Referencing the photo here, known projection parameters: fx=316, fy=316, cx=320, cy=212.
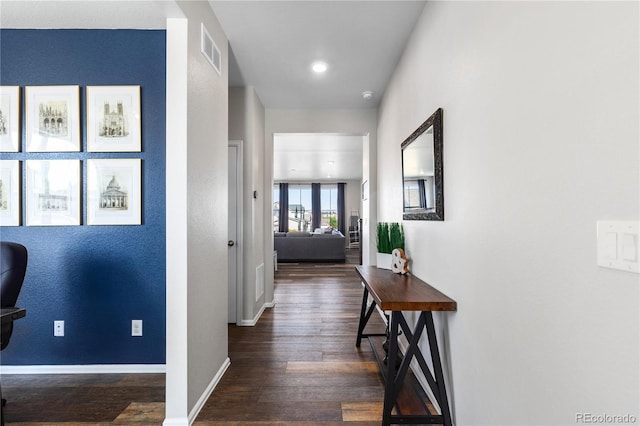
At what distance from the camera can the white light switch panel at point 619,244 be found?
680mm

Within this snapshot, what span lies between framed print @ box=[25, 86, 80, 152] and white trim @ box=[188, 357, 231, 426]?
1992 millimetres

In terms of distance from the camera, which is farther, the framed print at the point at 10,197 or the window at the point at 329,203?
the window at the point at 329,203

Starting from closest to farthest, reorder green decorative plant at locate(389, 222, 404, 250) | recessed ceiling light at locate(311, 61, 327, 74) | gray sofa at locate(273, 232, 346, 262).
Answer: green decorative plant at locate(389, 222, 404, 250), recessed ceiling light at locate(311, 61, 327, 74), gray sofa at locate(273, 232, 346, 262)

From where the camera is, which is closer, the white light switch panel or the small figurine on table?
the white light switch panel

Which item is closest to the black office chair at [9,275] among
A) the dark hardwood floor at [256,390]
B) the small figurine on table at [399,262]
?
the dark hardwood floor at [256,390]

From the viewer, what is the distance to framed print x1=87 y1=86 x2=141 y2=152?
240 cm

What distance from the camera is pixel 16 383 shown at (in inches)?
89.0

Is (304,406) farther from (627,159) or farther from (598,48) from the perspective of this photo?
(598,48)

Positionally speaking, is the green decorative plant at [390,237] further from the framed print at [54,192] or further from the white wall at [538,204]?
the framed print at [54,192]

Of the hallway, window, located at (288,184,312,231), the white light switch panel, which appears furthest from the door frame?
window, located at (288,184,312,231)

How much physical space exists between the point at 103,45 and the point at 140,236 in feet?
4.90

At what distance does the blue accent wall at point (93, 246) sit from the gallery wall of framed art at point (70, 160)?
41mm

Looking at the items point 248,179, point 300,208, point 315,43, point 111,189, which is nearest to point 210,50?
point 315,43

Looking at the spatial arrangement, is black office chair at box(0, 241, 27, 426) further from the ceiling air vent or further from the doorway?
the doorway
